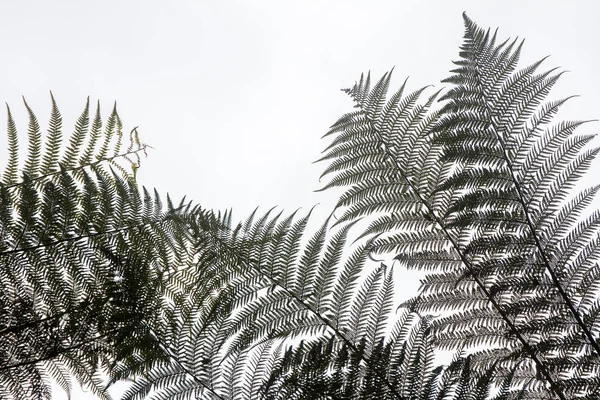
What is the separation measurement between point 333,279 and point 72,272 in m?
0.82

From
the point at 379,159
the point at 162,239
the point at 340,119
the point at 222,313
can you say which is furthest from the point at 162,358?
the point at 340,119

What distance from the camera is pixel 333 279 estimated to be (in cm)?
171

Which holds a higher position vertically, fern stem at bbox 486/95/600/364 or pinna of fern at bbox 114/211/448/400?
fern stem at bbox 486/95/600/364

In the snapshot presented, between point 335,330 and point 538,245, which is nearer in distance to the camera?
point 335,330

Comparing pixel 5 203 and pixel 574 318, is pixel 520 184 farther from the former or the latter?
pixel 5 203

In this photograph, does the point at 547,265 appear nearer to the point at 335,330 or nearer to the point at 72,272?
the point at 335,330

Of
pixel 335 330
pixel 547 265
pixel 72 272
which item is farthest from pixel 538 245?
pixel 72 272

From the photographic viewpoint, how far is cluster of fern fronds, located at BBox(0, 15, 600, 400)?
1520mm

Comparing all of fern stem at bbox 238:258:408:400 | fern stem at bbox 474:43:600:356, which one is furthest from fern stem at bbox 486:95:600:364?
fern stem at bbox 238:258:408:400

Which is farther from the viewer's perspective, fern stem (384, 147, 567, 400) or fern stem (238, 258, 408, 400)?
fern stem (384, 147, 567, 400)

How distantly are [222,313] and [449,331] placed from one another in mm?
754

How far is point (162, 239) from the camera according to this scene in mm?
1809

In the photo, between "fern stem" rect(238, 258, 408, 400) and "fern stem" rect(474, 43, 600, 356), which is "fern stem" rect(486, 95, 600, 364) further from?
"fern stem" rect(238, 258, 408, 400)

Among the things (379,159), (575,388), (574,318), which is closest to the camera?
(575,388)
